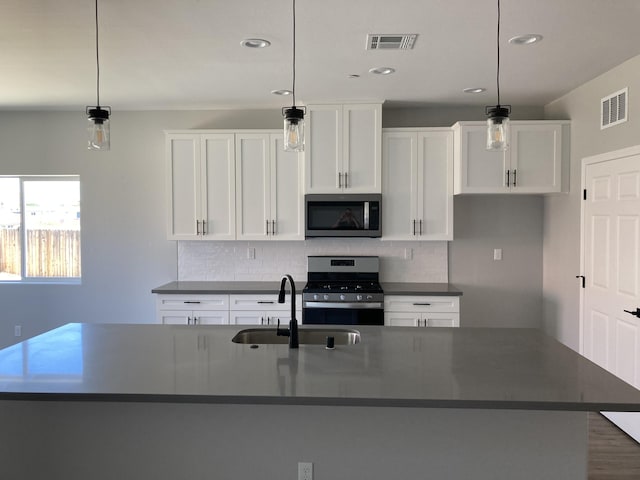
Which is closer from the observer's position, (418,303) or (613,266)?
(613,266)

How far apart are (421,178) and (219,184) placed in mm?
1850

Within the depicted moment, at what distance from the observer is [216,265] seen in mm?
4773

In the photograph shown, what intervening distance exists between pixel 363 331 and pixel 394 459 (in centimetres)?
74

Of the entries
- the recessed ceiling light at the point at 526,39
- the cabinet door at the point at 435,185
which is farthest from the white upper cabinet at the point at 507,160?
the recessed ceiling light at the point at 526,39

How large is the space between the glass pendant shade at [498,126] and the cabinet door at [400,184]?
2.11m

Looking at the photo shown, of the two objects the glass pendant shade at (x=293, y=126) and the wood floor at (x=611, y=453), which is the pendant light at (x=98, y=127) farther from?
the wood floor at (x=611, y=453)

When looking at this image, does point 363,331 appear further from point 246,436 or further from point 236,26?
point 236,26

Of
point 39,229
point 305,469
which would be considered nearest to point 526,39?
point 305,469

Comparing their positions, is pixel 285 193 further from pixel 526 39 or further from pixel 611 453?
pixel 611 453

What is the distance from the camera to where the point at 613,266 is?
3.46 m

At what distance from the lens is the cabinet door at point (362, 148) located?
4250 mm

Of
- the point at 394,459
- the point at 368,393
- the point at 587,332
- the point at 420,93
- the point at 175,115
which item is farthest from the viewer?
the point at 175,115

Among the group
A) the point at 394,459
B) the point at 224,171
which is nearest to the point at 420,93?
the point at 224,171

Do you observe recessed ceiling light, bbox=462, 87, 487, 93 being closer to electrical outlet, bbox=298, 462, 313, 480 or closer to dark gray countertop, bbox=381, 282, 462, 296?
dark gray countertop, bbox=381, 282, 462, 296
